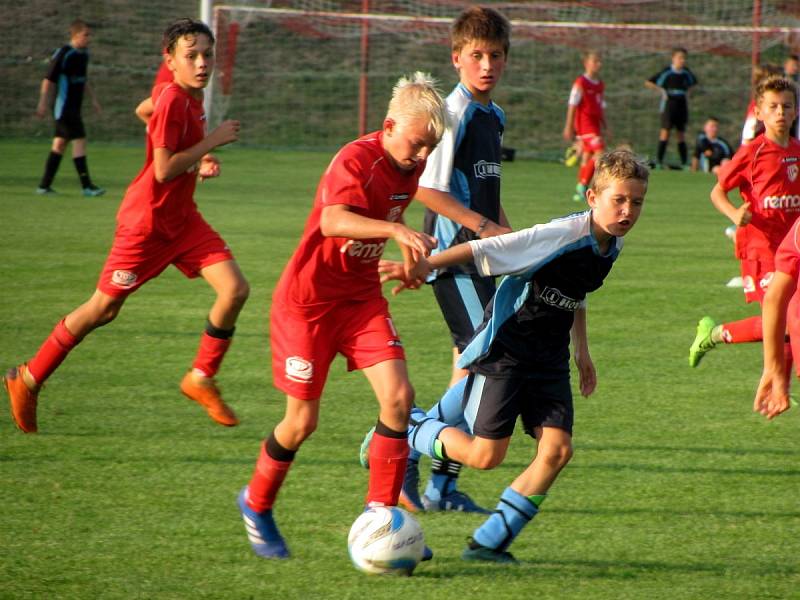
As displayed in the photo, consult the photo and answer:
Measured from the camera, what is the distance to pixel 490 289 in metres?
5.04

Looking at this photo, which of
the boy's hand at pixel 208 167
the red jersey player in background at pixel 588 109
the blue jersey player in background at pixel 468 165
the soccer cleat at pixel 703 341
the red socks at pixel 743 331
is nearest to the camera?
the blue jersey player in background at pixel 468 165

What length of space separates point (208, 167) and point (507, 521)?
108 inches

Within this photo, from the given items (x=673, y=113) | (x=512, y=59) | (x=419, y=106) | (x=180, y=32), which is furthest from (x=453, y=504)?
(x=512, y=59)

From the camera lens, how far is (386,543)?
3938 mm

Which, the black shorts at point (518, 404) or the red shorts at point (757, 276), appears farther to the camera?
the red shorts at point (757, 276)

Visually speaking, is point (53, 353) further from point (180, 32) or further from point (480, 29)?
point (480, 29)

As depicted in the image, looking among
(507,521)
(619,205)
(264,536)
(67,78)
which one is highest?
(619,205)

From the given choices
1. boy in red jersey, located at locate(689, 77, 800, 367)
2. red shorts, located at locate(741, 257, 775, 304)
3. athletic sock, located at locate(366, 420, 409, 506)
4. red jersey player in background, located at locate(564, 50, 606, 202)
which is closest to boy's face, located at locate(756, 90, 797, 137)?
boy in red jersey, located at locate(689, 77, 800, 367)

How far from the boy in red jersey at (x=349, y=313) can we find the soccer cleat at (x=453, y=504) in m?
0.66

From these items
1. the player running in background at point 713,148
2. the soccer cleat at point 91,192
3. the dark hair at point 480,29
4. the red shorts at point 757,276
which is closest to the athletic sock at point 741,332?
the red shorts at point 757,276

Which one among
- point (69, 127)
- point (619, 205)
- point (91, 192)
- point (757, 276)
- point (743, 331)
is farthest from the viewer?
point (91, 192)

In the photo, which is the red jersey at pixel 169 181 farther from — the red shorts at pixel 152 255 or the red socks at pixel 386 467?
the red socks at pixel 386 467

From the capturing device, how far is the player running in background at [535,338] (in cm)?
414

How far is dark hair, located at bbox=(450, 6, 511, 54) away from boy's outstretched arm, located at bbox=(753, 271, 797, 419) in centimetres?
159
